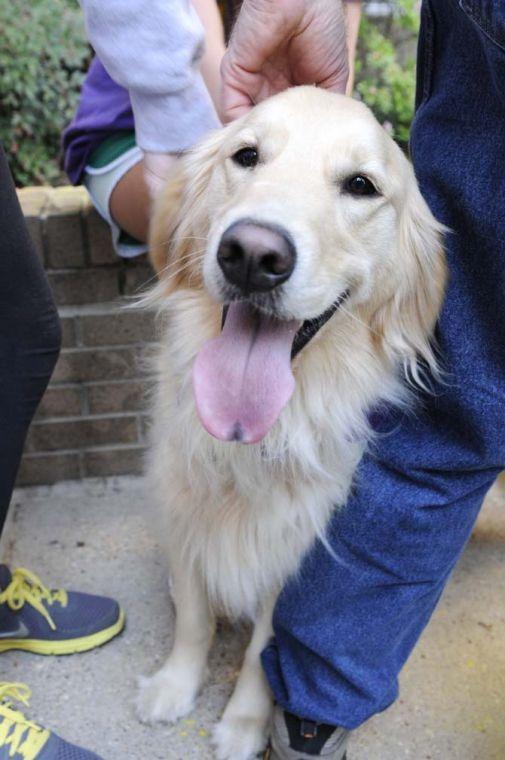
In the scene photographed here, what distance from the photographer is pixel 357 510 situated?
1.78m

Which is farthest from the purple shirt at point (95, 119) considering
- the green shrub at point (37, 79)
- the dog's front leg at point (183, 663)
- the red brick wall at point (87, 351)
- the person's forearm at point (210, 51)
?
the dog's front leg at point (183, 663)

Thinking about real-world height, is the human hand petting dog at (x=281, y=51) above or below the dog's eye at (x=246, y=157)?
above

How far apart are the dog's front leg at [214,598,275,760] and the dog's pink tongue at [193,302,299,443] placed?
580 mm

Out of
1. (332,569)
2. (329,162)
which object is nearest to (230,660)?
(332,569)

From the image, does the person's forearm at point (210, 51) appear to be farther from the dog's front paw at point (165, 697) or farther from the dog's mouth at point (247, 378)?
the dog's front paw at point (165, 697)

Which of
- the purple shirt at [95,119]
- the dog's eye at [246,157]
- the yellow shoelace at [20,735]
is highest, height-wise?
the dog's eye at [246,157]

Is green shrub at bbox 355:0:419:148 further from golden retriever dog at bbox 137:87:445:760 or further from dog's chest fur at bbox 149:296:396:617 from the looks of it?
dog's chest fur at bbox 149:296:396:617

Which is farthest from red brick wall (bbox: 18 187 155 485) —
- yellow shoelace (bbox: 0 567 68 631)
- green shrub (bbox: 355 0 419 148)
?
green shrub (bbox: 355 0 419 148)

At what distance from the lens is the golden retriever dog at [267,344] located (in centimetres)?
149

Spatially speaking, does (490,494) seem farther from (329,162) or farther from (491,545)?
(329,162)

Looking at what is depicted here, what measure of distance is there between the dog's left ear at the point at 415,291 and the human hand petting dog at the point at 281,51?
0.40 m

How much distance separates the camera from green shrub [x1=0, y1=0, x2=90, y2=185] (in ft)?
10.4

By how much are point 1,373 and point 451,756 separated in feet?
4.63

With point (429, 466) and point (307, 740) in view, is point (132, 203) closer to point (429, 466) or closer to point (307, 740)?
point (429, 466)
